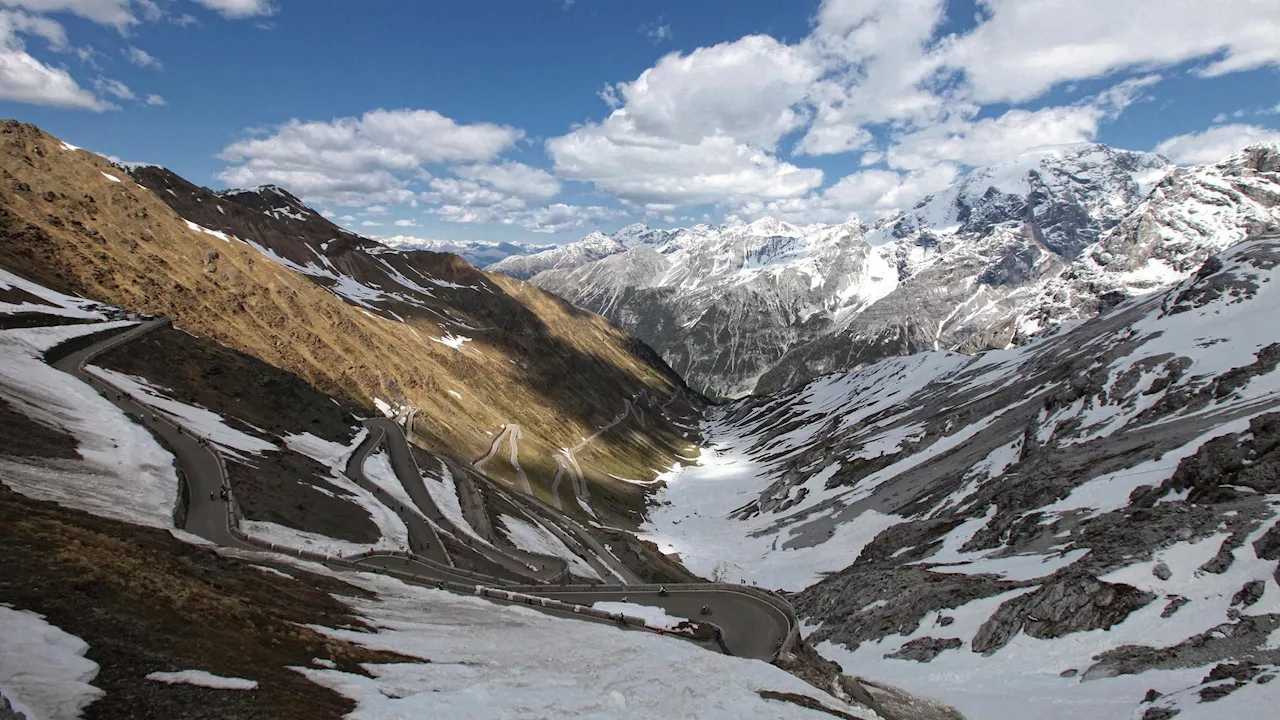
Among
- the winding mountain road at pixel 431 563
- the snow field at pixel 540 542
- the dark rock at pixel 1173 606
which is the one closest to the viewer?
the dark rock at pixel 1173 606

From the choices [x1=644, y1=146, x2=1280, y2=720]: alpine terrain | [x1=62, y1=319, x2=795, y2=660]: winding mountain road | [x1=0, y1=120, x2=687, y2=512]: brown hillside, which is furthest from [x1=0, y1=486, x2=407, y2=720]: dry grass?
[x1=0, y1=120, x2=687, y2=512]: brown hillside

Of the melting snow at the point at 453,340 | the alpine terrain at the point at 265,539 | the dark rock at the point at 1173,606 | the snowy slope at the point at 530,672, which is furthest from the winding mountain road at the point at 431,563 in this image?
the melting snow at the point at 453,340

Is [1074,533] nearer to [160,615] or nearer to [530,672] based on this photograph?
[530,672]

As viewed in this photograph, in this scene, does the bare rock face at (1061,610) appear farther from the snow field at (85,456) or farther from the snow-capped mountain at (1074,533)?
the snow field at (85,456)

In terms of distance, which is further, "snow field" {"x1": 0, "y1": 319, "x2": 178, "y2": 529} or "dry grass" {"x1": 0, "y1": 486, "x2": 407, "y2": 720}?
"snow field" {"x1": 0, "y1": 319, "x2": 178, "y2": 529}

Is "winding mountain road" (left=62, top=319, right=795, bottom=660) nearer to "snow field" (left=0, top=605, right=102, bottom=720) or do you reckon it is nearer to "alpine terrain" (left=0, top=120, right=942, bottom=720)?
"alpine terrain" (left=0, top=120, right=942, bottom=720)

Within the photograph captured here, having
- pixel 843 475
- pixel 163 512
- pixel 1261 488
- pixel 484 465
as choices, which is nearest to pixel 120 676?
pixel 163 512
